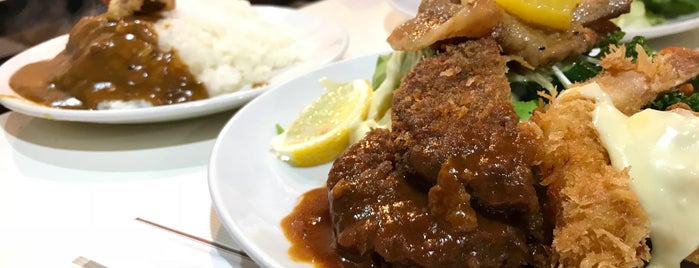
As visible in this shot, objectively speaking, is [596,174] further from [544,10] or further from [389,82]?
[389,82]

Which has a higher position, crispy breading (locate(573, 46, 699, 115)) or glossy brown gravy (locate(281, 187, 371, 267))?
crispy breading (locate(573, 46, 699, 115))

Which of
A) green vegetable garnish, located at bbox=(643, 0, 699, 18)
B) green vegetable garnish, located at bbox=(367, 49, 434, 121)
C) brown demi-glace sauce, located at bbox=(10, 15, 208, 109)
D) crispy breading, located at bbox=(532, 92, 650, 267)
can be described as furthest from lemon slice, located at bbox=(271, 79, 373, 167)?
green vegetable garnish, located at bbox=(643, 0, 699, 18)

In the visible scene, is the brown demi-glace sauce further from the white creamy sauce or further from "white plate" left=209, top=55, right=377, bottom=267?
the white creamy sauce

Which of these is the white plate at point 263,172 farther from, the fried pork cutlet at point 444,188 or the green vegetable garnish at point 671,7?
the green vegetable garnish at point 671,7

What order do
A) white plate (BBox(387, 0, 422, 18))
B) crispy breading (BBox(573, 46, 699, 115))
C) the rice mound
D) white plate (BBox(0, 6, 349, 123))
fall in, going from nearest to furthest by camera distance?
crispy breading (BBox(573, 46, 699, 115)) < white plate (BBox(0, 6, 349, 123)) < the rice mound < white plate (BBox(387, 0, 422, 18))

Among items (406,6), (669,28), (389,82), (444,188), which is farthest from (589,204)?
(406,6)

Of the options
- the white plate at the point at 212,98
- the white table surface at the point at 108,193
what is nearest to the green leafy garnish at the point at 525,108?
the white table surface at the point at 108,193

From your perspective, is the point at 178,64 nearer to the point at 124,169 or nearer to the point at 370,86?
the point at 124,169
